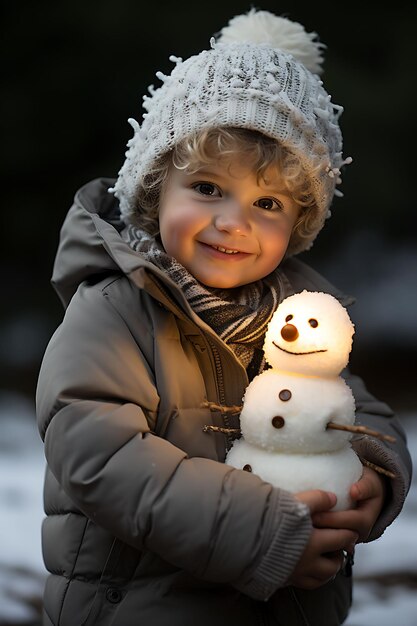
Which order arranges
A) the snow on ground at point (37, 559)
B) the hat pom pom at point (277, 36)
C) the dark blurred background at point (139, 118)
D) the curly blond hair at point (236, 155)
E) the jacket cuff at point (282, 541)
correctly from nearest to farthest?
the jacket cuff at point (282, 541) < the curly blond hair at point (236, 155) < the hat pom pom at point (277, 36) < the snow on ground at point (37, 559) < the dark blurred background at point (139, 118)

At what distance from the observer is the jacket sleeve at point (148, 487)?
2.81ft

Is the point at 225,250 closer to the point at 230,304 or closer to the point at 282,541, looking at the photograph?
the point at 230,304

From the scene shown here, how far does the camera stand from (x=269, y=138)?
1.04 m

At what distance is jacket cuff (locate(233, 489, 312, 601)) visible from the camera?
2.80 feet

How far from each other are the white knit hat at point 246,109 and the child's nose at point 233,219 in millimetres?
94

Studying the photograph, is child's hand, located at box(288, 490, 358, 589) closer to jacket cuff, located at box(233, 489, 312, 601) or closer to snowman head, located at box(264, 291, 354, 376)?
jacket cuff, located at box(233, 489, 312, 601)

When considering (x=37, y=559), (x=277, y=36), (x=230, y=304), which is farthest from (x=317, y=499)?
(x=37, y=559)

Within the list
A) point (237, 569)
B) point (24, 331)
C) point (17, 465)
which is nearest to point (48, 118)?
point (24, 331)

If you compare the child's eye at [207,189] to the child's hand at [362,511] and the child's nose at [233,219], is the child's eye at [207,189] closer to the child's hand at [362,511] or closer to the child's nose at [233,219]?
the child's nose at [233,219]

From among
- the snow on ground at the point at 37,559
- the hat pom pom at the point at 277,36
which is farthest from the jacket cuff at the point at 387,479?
the hat pom pom at the point at 277,36

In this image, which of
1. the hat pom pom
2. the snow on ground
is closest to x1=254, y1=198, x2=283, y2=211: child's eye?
the hat pom pom

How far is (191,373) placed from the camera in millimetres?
1013

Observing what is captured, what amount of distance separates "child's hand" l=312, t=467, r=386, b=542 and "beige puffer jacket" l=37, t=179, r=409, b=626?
40 mm

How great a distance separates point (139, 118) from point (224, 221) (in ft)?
4.31
